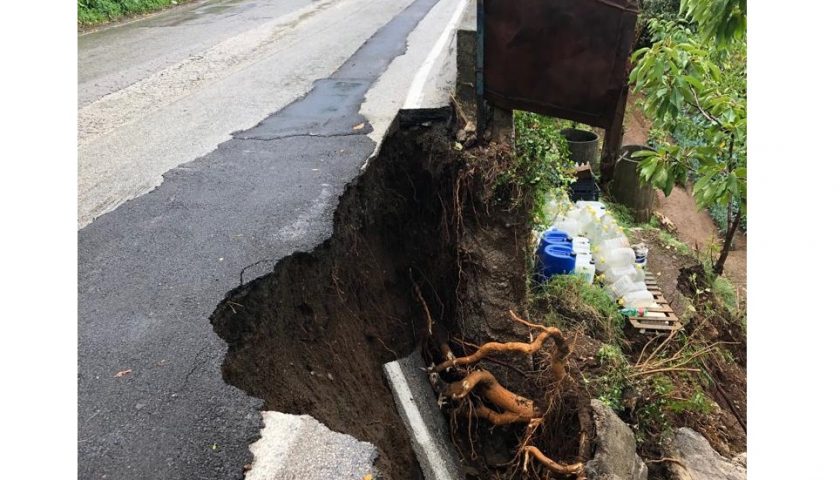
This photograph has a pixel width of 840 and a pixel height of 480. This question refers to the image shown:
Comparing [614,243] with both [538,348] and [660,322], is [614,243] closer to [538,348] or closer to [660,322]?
[660,322]

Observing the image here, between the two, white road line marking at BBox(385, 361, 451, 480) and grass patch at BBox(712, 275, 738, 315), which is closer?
white road line marking at BBox(385, 361, 451, 480)

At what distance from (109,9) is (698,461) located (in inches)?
540

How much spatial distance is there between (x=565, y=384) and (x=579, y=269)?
222 centimetres

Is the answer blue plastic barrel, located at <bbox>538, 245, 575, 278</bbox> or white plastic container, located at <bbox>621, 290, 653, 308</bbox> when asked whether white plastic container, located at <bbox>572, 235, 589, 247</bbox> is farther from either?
white plastic container, located at <bbox>621, 290, 653, 308</bbox>

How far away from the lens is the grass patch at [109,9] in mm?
11844

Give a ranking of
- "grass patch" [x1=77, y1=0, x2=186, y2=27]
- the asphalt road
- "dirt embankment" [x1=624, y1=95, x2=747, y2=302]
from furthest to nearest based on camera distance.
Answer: "grass patch" [x1=77, y1=0, x2=186, y2=27], "dirt embankment" [x1=624, y1=95, x2=747, y2=302], the asphalt road

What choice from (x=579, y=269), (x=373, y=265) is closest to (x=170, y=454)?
(x=373, y=265)

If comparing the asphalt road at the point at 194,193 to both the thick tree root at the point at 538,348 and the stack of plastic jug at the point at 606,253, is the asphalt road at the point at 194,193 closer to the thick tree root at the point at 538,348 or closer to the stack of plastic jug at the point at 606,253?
the thick tree root at the point at 538,348

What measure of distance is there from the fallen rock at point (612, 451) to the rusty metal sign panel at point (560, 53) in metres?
2.19

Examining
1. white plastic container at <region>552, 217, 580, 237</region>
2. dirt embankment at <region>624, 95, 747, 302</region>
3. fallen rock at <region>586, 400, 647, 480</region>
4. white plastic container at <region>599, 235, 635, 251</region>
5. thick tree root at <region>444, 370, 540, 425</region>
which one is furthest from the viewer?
dirt embankment at <region>624, 95, 747, 302</region>

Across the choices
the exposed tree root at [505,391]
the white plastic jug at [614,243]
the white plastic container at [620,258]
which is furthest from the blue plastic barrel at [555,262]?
the exposed tree root at [505,391]

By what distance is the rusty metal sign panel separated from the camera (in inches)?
162

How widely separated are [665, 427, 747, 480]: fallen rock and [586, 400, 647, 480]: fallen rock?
43cm

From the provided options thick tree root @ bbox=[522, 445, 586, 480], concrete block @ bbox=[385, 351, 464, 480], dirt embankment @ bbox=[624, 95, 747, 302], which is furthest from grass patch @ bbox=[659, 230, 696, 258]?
thick tree root @ bbox=[522, 445, 586, 480]
